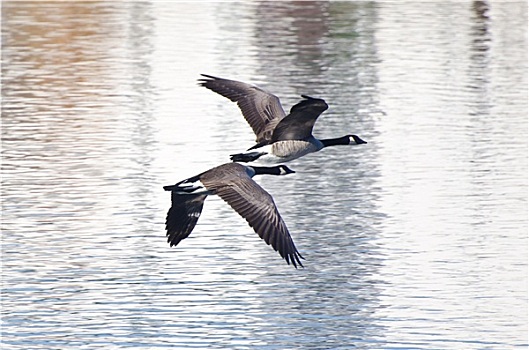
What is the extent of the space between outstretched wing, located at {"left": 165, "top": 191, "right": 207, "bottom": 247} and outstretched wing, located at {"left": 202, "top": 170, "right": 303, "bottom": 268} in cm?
73

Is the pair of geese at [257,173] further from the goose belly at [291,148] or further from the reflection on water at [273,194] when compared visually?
the reflection on water at [273,194]

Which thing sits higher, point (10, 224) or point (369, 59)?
point (10, 224)

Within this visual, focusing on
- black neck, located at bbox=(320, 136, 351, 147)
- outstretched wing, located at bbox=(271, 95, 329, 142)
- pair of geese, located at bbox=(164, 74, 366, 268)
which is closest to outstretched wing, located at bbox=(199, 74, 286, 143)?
pair of geese, located at bbox=(164, 74, 366, 268)

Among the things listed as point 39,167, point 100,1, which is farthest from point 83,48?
point 39,167

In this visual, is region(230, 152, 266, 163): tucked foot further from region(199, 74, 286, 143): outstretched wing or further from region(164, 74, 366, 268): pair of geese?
region(199, 74, 286, 143): outstretched wing

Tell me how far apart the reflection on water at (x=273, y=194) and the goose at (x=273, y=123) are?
1331 millimetres

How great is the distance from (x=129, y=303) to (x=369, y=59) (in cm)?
1944

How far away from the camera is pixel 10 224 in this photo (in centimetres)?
1727

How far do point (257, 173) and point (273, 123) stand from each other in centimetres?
121

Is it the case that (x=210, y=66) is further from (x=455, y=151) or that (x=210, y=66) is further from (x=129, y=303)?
(x=129, y=303)

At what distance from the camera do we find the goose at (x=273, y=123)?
14656mm

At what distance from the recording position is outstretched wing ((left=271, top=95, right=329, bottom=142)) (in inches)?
564

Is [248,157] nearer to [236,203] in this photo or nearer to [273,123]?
[273,123]

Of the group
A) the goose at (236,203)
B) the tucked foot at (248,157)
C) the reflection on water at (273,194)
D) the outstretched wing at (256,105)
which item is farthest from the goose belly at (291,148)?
the reflection on water at (273,194)
